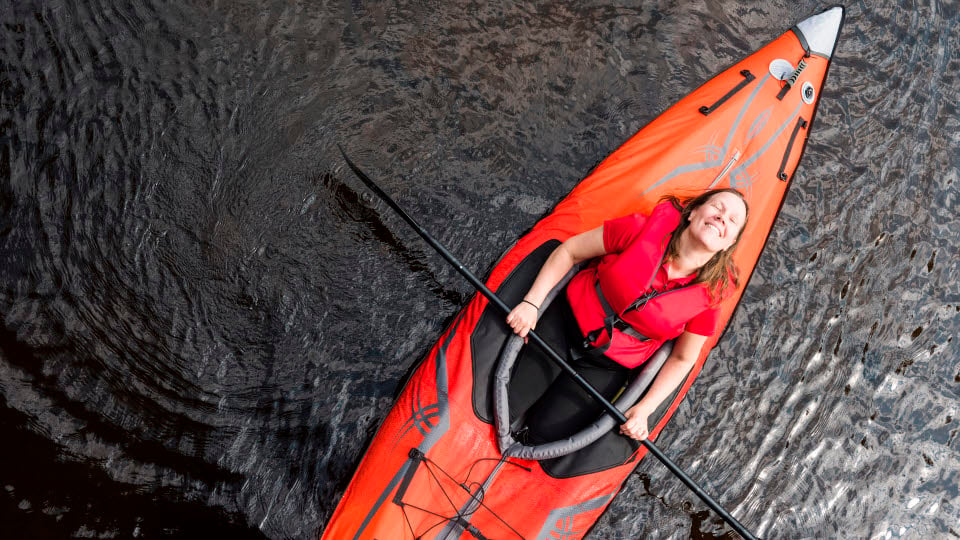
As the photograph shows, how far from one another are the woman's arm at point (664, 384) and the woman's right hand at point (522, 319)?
1.72ft

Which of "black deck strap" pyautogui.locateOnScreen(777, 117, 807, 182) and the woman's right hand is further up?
"black deck strap" pyautogui.locateOnScreen(777, 117, 807, 182)

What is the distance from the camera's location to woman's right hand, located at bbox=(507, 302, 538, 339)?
8.21 feet

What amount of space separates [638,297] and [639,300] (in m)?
0.01

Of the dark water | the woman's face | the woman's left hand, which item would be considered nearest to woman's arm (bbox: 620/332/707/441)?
the woman's left hand

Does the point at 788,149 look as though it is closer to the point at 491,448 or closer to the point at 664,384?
the point at 664,384

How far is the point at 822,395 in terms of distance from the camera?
3.35 m

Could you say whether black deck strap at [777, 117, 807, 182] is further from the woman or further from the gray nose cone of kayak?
the woman

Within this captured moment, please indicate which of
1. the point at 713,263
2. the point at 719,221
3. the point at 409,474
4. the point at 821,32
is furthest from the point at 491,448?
the point at 821,32

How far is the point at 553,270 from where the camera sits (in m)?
2.56

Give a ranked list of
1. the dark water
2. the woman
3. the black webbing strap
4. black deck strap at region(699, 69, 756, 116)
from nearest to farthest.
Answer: the woman, the black webbing strap, the dark water, black deck strap at region(699, 69, 756, 116)

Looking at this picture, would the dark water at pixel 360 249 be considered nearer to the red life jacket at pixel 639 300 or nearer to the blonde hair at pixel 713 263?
the red life jacket at pixel 639 300

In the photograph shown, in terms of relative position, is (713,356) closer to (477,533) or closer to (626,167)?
(626,167)

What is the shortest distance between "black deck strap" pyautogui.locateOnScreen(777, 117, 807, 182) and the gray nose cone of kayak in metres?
0.44

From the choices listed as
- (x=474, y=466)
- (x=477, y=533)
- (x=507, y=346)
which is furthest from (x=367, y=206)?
(x=477, y=533)
